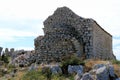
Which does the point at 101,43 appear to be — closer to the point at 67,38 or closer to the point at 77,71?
the point at 67,38

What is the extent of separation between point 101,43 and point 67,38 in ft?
15.4

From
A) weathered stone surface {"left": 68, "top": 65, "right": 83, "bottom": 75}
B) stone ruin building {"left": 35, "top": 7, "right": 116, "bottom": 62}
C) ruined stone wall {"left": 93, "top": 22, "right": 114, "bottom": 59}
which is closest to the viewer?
weathered stone surface {"left": 68, "top": 65, "right": 83, "bottom": 75}

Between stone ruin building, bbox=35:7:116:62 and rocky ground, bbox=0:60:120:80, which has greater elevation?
stone ruin building, bbox=35:7:116:62

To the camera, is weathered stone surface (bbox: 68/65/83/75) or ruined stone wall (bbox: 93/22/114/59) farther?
ruined stone wall (bbox: 93/22/114/59)

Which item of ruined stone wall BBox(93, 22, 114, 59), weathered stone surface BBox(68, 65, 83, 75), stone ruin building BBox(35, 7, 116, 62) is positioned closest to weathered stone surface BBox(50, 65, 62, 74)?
weathered stone surface BBox(68, 65, 83, 75)

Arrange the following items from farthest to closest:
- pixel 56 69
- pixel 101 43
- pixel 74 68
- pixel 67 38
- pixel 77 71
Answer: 1. pixel 101 43
2. pixel 67 38
3. pixel 56 69
4. pixel 74 68
5. pixel 77 71

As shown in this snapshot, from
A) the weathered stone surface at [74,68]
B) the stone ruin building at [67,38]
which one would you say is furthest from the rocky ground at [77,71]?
the stone ruin building at [67,38]

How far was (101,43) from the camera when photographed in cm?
3434

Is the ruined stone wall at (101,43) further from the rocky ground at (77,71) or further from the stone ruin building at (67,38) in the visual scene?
the rocky ground at (77,71)

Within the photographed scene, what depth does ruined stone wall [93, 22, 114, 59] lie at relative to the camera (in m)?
31.9

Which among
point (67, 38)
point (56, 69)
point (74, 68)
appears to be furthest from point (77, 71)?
point (67, 38)

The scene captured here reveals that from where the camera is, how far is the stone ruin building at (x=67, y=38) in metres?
30.7

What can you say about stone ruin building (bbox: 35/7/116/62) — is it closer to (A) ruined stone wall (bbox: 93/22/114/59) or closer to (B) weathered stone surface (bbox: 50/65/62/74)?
(A) ruined stone wall (bbox: 93/22/114/59)

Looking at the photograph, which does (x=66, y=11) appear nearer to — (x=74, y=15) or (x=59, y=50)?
(x=74, y=15)
